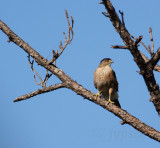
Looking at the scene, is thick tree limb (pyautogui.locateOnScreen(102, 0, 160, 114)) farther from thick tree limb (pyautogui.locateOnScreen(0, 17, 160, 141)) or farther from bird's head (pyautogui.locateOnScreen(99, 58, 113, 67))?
bird's head (pyautogui.locateOnScreen(99, 58, 113, 67))

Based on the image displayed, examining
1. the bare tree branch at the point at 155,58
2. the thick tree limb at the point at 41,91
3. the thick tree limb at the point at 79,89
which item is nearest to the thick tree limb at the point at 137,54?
the bare tree branch at the point at 155,58

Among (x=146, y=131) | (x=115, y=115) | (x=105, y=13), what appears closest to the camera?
(x=105, y=13)

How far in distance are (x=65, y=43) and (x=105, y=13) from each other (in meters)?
1.47

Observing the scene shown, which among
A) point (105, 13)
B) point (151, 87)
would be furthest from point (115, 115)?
point (105, 13)

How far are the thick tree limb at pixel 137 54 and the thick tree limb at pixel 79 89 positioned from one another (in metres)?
0.42

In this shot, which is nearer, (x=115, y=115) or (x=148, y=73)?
(x=148, y=73)

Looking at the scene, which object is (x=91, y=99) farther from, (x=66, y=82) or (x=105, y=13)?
(x=105, y=13)

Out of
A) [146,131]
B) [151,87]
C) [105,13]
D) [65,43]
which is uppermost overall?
[65,43]

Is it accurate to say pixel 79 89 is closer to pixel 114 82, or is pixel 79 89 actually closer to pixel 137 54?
pixel 137 54

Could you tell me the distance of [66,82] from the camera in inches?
194

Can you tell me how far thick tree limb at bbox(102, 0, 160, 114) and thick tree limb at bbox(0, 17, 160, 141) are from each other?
422mm

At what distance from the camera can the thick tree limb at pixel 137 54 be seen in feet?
12.3

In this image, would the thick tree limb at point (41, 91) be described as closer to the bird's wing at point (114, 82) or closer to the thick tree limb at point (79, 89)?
the thick tree limb at point (79, 89)

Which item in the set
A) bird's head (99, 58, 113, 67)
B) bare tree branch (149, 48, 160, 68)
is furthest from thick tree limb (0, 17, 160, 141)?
bird's head (99, 58, 113, 67)
